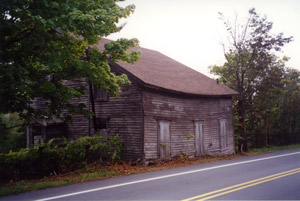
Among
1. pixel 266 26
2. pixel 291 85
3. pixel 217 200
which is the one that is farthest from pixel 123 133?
pixel 291 85

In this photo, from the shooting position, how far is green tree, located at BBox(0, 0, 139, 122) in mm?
8375

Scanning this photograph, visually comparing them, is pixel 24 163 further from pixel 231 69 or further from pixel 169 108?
pixel 231 69

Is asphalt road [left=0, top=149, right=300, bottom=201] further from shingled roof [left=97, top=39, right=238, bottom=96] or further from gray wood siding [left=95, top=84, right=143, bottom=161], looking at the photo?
shingled roof [left=97, top=39, right=238, bottom=96]

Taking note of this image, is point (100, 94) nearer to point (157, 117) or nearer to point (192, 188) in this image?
point (157, 117)

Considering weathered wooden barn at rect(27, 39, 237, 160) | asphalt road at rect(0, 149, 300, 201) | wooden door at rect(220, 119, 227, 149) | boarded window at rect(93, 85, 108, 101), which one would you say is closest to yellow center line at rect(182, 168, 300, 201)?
asphalt road at rect(0, 149, 300, 201)

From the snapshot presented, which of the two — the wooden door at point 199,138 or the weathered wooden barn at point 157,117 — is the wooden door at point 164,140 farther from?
the wooden door at point 199,138

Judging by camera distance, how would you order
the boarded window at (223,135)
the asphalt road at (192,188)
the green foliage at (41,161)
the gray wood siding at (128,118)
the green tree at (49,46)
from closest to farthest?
the asphalt road at (192,188) < the green tree at (49,46) < the green foliage at (41,161) < the gray wood siding at (128,118) < the boarded window at (223,135)

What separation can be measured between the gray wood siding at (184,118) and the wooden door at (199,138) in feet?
1.08

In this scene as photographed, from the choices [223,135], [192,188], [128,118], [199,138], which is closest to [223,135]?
[223,135]

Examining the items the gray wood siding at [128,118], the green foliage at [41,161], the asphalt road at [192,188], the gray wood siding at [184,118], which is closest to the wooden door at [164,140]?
the gray wood siding at [184,118]

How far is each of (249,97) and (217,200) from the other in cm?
1958

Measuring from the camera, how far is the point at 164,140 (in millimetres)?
15188

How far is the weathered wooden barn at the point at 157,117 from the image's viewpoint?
46.8 ft

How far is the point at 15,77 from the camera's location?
844cm
